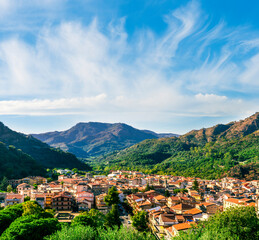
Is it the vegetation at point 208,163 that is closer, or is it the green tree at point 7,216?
the green tree at point 7,216

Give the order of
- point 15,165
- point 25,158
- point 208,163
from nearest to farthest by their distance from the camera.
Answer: point 15,165 < point 25,158 < point 208,163


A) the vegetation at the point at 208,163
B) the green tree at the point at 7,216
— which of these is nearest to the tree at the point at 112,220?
the green tree at the point at 7,216

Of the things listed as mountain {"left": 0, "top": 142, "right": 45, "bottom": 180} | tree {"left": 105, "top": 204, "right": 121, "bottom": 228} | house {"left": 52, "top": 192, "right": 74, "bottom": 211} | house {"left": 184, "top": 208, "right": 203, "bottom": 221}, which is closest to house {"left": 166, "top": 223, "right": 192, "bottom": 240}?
house {"left": 184, "top": 208, "right": 203, "bottom": 221}

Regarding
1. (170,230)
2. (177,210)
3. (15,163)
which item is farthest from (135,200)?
(15,163)

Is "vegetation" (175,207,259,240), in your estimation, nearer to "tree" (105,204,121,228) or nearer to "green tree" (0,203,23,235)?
"tree" (105,204,121,228)

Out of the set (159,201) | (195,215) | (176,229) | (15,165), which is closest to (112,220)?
(176,229)

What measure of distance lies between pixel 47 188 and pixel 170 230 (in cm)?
3849

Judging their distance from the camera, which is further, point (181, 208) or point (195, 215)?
point (181, 208)

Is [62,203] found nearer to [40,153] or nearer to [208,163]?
[208,163]

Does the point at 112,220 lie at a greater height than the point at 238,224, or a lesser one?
lesser

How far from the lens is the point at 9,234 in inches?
926

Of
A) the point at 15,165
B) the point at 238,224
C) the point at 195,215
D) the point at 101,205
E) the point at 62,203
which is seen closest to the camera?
the point at 238,224

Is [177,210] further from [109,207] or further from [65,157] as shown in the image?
[65,157]

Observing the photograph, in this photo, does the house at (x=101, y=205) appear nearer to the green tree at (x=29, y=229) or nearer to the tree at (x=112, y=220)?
the tree at (x=112, y=220)
